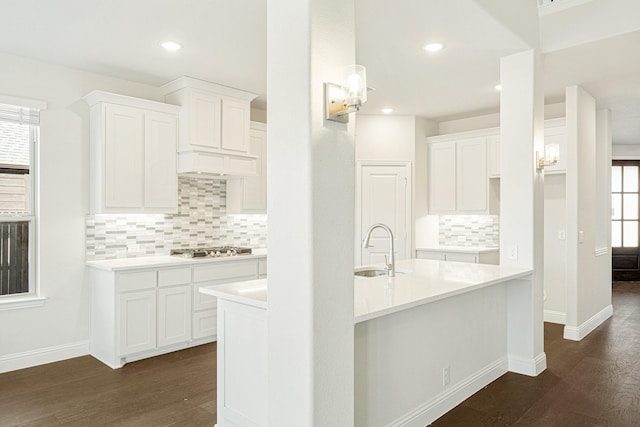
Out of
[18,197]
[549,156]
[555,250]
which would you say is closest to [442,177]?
[555,250]

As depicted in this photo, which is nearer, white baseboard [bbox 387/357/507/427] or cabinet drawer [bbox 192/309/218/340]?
white baseboard [bbox 387/357/507/427]

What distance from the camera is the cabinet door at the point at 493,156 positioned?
5.70 m

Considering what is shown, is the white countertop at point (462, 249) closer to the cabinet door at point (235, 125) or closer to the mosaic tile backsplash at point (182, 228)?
the mosaic tile backsplash at point (182, 228)

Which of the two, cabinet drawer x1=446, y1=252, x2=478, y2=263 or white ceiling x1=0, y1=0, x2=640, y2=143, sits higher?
white ceiling x1=0, y1=0, x2=640, y2=143

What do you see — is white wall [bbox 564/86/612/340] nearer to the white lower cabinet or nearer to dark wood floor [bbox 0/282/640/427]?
dark wood floor [bbox 0/282/640/427]

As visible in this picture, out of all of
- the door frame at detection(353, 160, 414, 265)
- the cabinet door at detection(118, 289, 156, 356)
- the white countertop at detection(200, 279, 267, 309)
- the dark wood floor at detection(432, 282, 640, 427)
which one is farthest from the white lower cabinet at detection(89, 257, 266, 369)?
the dark wood floor at detection(432, 282, 640, 427)

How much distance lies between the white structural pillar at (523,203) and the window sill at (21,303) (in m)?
4.15

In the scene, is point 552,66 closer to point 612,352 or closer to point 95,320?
point 612,352

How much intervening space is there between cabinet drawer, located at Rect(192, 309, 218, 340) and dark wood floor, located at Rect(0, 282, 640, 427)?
205mm

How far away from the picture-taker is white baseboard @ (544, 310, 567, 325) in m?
5.37

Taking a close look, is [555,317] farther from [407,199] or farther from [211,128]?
[211,128]

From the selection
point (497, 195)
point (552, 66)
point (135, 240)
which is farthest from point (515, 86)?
point (135, 240)

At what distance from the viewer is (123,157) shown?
4242 millimetres

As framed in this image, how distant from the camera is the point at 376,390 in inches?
96.9
